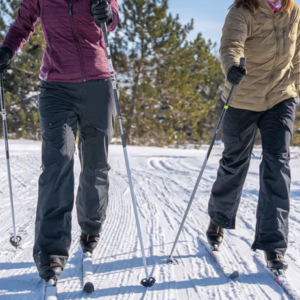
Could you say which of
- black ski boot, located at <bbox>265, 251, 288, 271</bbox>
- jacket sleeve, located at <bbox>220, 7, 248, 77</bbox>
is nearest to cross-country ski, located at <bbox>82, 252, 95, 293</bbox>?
black ski boot, located at <bbox>265, 251, 288, 271</bbox>

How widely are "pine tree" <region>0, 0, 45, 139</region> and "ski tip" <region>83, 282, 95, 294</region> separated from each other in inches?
566

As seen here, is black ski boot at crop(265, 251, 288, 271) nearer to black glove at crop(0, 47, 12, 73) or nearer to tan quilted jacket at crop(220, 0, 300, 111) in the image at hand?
tan quilted jacket at crop(220, 0, 300, 111)

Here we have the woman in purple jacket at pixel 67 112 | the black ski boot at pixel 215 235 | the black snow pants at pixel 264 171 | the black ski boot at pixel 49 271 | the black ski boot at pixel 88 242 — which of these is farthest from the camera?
the black ski boot at pixel 215 235

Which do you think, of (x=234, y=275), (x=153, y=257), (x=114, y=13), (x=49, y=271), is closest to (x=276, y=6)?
(x=114, y=13)

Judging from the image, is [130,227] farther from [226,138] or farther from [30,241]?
[226,138]

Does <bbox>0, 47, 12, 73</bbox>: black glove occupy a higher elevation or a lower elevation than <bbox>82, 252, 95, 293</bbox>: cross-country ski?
higher

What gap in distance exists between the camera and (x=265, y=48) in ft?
8.00

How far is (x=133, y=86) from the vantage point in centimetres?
1811

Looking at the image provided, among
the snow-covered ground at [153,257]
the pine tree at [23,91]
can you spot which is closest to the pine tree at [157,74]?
the pine tree at [23,91]

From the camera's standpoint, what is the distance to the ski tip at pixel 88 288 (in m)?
2.00

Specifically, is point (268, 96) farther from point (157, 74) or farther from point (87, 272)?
point (157, 74)

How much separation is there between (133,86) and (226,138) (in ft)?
51.7

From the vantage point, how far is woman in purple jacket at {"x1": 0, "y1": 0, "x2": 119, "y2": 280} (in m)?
2.09

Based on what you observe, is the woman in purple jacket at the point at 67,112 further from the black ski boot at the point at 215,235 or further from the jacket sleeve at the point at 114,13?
the black ski boot at the point at 215,235
